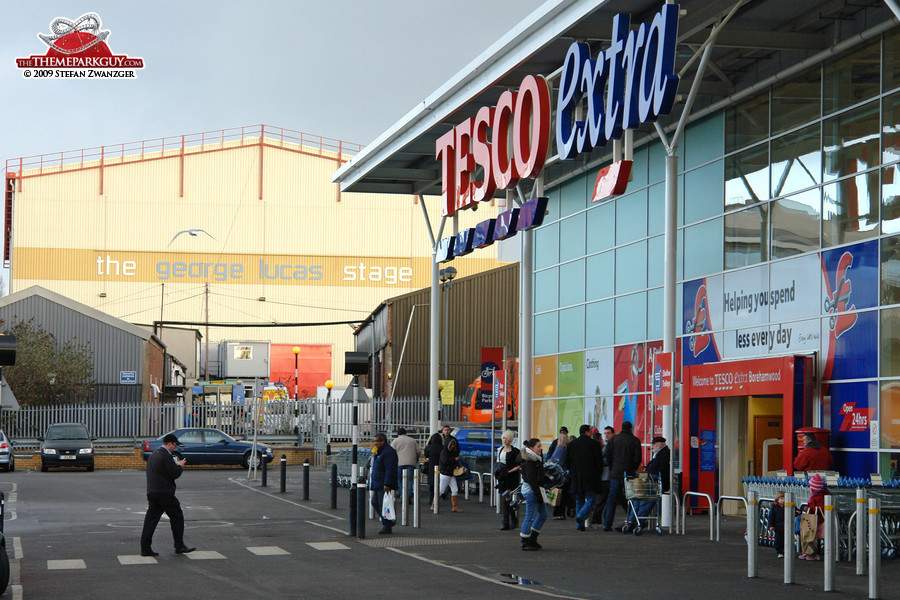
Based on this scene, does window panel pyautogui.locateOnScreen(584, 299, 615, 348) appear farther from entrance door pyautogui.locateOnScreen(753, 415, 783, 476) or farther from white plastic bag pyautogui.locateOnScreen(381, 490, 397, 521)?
white plastic bag pyautogui.locateOnScreen(381, 490, 397, 521)

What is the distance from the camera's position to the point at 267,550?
15305 mm

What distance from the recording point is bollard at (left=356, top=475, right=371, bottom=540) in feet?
55.0

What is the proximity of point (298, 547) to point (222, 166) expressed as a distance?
5314cm

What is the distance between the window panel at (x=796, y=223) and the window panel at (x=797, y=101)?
1.26 m

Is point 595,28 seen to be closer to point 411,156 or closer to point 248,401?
point 411,156

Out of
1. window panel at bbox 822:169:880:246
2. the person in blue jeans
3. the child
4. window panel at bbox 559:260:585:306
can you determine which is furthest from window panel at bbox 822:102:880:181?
window panel at bbox 559:260:585:306

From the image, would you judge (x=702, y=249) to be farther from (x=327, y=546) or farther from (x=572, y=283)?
(x=327, y=546)

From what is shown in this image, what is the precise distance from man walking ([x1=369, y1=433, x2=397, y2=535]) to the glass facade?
6.64m

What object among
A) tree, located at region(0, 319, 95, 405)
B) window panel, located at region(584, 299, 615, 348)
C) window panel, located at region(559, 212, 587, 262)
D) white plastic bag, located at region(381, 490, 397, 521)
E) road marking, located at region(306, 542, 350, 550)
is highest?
window panel, located at region(559, 212, 587, 262)

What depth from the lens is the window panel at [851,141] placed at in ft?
56.7

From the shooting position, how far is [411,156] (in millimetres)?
28844

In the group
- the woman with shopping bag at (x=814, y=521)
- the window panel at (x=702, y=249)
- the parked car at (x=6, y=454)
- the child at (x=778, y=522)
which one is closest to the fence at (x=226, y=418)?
the parked car at (x=6, y=454)

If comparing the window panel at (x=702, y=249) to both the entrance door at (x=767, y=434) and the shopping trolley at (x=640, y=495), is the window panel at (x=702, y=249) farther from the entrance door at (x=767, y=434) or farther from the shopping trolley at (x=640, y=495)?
the shopping trolley at (x=640, y=495)

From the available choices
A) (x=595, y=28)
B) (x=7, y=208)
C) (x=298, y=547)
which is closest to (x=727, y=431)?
(x=595, y=28)
